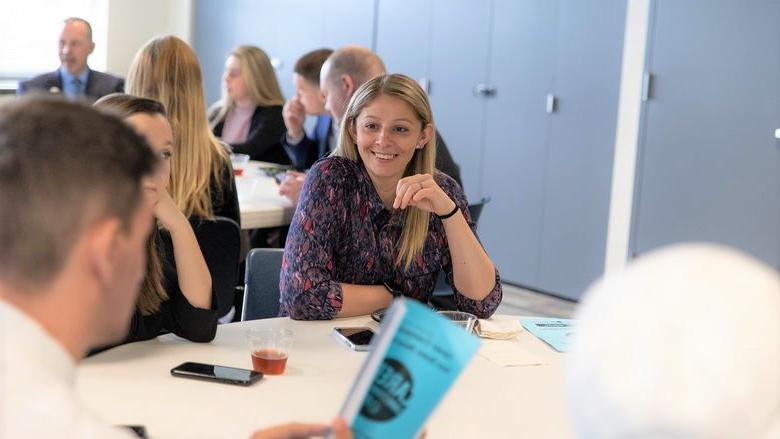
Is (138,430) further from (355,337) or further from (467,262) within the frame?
(467,262)

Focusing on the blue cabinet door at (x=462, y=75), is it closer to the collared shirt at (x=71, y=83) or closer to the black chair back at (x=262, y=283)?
the collared shirt at (x=71, y=83)

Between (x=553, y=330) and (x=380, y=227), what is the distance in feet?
1.85

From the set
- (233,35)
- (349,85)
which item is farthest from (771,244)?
(233,35)

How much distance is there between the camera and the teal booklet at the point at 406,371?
4.06ft

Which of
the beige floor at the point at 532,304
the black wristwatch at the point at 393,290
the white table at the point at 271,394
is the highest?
the black wristwatch at the point at 393,290

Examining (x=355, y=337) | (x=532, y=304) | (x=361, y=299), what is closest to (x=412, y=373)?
(x=355, y=337)

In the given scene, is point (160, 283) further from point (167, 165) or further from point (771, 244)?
point (771, 244)

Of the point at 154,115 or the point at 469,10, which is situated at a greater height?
the point at 469,10

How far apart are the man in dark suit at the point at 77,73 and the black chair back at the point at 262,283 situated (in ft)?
11.7

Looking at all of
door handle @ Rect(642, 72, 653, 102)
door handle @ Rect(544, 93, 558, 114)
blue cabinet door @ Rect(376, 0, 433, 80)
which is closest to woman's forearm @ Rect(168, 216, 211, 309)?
door handle @ Rect(642, 72, 653, 102)

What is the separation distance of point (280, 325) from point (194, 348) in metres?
0.32

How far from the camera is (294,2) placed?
792 centimetres

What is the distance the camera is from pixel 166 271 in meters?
2.44

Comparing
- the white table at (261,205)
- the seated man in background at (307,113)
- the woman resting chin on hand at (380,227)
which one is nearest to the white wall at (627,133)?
the seated man in background at (307,113)
